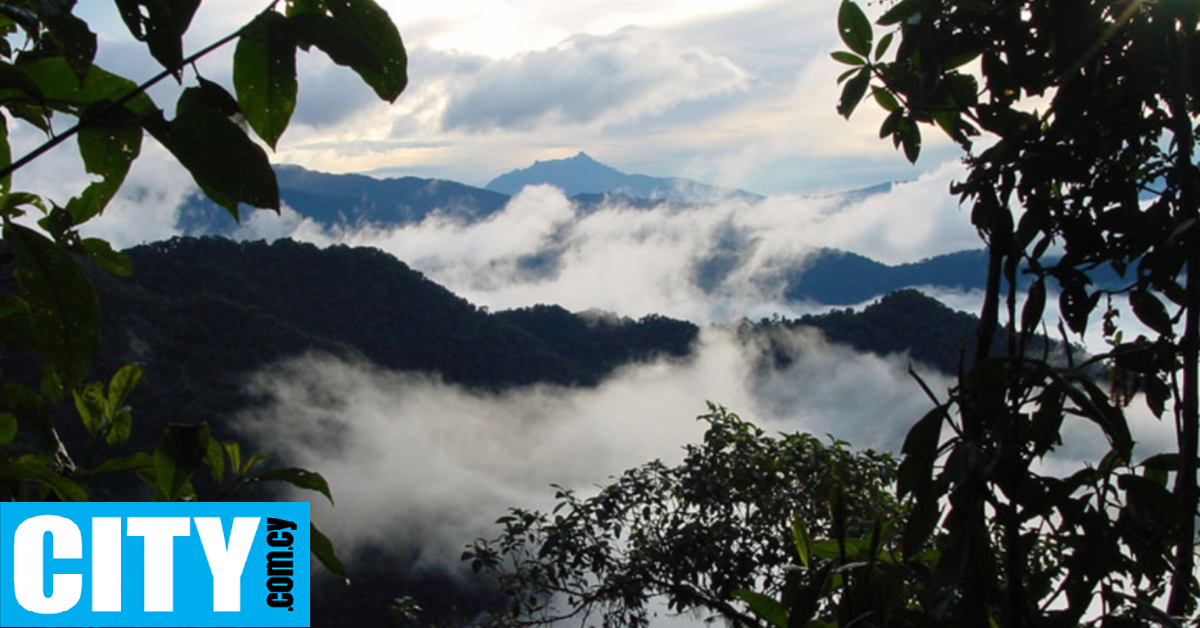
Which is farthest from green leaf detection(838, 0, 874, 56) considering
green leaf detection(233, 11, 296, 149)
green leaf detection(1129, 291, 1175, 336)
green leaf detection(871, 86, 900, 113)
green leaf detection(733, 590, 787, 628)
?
green leaf detection(233, 11, 296, 149)

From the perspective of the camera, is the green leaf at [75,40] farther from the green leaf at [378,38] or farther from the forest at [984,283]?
the green leaf at [378,38]

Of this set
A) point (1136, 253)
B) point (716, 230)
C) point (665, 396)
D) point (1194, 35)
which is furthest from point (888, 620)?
point (716, 230)

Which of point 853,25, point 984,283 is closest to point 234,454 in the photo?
point 984,283

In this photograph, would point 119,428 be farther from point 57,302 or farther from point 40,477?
point 57,302

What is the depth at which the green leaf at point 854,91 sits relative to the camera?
139 centimetres

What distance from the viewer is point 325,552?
2.91 feet

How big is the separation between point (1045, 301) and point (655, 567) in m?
4.49

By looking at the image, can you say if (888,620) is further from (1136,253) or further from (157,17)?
(157,17)

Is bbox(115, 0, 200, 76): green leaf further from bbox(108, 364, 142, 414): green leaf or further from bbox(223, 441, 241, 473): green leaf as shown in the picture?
bbox(108, 364, 142, 414): green leaf

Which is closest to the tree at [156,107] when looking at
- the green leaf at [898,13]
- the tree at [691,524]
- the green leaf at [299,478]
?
the green leaf at [299,478]

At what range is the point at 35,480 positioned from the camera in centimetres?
77

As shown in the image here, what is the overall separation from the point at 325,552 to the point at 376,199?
192559 mm

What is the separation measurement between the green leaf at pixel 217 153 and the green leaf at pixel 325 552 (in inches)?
16.4

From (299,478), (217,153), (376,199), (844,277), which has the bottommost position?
(299,478)
